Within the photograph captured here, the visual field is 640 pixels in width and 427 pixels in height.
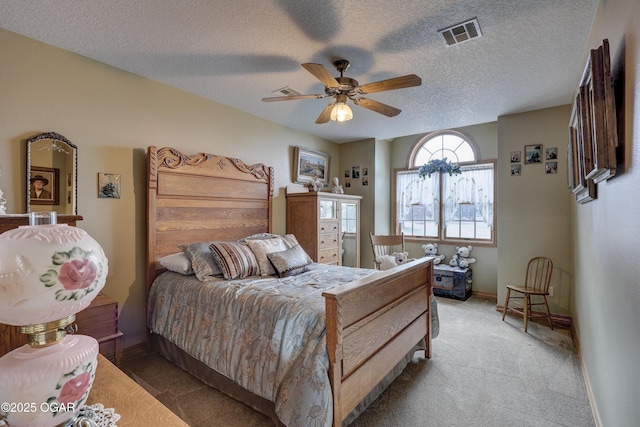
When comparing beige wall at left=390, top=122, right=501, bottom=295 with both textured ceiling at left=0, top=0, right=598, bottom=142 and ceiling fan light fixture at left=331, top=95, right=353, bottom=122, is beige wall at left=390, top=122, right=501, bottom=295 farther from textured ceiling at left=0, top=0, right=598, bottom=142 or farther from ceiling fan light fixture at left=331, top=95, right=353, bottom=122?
ceiling fan light fixture at left=331, top=95, right=353, bottom=122

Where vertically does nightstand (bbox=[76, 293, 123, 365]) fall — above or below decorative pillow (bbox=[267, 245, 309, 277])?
below

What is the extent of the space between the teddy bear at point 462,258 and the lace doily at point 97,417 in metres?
4.95

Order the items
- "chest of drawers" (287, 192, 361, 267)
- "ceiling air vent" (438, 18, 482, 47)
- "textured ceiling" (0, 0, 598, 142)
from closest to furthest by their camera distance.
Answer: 1. "textured ceiling" (0, 0, 598, 142)
2. "ceiling air vent" (438, 18, 482, 47)
3. "chest of drawers" (287, 192, 361, 267)

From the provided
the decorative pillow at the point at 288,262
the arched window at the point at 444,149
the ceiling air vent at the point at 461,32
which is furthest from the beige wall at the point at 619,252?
the arched window at the point at 444,149

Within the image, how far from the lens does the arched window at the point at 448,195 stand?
493cm

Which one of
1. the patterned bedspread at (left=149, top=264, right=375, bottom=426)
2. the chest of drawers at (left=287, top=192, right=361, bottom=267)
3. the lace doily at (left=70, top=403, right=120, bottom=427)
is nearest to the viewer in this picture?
the lace doily at (left=70, top=403, right=120, bottom=427)

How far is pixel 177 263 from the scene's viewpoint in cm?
283

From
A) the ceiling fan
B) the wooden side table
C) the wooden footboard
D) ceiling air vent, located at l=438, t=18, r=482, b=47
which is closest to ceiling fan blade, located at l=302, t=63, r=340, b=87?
the ceiling fan

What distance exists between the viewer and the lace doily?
73 cm

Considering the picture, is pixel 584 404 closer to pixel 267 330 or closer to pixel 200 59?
pixel 267 330

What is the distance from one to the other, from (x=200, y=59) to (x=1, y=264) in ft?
8.24

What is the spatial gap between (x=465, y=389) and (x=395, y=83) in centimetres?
241

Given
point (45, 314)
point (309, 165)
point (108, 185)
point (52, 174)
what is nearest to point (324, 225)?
point (309, 165)

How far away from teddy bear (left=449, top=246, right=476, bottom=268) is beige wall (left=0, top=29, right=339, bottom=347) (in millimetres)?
3957
